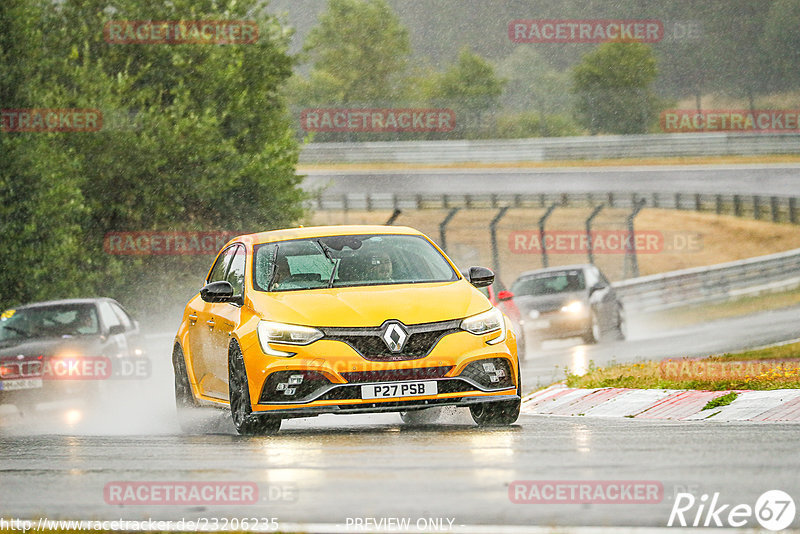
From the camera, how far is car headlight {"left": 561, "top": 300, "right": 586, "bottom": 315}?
26484mm

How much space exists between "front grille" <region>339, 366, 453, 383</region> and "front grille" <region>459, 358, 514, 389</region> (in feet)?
0.78

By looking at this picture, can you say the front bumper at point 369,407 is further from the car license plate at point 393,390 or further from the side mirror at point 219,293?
the side mirror at point 219,293

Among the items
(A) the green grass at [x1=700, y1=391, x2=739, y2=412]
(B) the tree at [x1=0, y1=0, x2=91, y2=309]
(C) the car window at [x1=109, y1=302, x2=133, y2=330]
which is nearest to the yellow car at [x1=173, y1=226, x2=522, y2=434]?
(A) the green grass at [x1=700, y1=391, x2=739, y2=412]

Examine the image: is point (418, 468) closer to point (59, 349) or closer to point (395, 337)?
point (395, 337)

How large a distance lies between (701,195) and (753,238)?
3991mm

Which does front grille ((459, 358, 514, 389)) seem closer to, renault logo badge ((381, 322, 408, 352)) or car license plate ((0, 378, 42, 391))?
renault logo badge ((381, 322, 408, 352))

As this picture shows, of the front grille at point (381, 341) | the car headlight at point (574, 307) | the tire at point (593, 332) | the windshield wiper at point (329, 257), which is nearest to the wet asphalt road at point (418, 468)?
the front grille at point (381, 341)

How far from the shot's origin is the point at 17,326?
18.3m

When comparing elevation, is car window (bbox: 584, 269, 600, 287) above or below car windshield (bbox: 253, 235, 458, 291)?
below

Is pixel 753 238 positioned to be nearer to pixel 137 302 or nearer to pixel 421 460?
pixel 137 302

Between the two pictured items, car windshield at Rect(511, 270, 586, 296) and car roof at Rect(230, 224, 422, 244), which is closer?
car roof at Rect(230, 224, 422, 244)

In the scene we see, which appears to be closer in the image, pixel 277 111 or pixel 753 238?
pixel 277 111

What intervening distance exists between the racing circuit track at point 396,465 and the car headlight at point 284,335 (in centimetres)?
69

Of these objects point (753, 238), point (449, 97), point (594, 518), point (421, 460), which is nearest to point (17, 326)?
point (421, 460)
